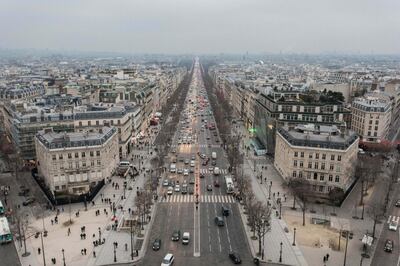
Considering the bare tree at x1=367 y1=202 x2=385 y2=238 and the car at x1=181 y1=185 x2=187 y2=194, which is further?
the car at x1=181 y1=185 x2=187 y2=194

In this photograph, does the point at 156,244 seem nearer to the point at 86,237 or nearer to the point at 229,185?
the point at 86,237

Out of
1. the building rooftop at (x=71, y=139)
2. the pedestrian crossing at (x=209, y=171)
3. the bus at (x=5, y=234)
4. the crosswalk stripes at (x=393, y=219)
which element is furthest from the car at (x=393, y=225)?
the bus at (x=5, y=234)

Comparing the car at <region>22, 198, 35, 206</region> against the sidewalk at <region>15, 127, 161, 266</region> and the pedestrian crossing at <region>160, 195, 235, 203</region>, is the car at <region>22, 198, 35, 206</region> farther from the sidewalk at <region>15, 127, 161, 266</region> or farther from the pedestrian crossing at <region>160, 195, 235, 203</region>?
the pedestrian crossing at <region>160, 195, 235, 203</region>

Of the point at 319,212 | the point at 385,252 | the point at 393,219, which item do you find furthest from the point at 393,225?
the point at 319,212

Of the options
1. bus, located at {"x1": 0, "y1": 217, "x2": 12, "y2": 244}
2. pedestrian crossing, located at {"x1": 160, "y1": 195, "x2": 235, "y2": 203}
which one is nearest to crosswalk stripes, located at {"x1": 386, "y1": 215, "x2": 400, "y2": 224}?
pedestrian crossing, located at {"x1": 160, "y1": 195, "x2": 235, "y2": 203}

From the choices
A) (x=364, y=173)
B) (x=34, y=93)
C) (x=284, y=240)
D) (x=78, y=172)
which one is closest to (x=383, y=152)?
(x=364, y=173)

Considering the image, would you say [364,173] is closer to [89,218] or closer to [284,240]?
[284,240]
